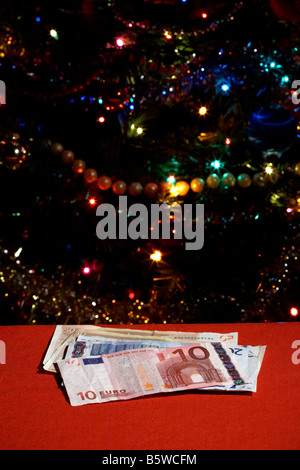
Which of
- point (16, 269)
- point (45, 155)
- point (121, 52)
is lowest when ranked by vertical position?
point (16, 269)

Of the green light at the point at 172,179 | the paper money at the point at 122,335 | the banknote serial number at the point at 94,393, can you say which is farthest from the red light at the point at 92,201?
the banknote serial number at the point at 94,393

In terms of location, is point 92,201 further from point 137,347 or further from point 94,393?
point 94,393

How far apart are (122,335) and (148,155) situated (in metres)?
1.06

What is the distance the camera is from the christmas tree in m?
1.82

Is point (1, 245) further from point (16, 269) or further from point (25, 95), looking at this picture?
point (25, 95)

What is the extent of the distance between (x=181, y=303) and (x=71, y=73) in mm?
959

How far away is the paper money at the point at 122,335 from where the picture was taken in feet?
3.54

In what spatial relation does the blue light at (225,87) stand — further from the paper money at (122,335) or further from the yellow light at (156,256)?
the paper money at (122,335)

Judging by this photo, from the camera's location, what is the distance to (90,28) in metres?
1.83

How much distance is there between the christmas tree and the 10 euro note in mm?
968
